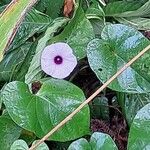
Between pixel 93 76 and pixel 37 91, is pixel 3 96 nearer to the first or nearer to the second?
pixel 37 91

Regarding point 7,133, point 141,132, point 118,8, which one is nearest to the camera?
point 141,132

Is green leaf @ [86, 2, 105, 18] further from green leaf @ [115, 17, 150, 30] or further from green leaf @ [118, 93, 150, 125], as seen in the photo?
green leaf @ [118, 93, 150, 125]

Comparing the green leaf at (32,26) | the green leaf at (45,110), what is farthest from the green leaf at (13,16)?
the green leaf at (32,26)

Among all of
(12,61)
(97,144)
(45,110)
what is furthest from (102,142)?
(12,61)

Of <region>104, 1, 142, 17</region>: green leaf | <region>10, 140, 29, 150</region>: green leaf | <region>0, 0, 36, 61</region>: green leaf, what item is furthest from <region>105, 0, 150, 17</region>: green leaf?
<region>10, 140, 29, 150</region>: green leaf

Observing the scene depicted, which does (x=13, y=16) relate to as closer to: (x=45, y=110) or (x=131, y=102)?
(x=45, y=110)

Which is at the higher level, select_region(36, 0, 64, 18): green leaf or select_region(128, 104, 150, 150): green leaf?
select_region(36, 0, 64, 18): green leaf

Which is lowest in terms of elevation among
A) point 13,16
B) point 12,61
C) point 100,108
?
point 100,108
